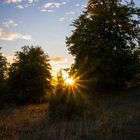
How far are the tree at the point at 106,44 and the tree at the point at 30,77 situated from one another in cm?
768

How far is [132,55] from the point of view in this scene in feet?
116

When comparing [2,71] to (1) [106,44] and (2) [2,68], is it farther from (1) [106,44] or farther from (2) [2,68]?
(1) [106,44]

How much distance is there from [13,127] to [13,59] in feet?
92.1

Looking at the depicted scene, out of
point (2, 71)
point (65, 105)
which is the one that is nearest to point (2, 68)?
point (2, 71)

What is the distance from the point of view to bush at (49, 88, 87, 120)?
20688mm

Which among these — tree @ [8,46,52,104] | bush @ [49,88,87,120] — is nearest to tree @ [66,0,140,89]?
tree @ [8,46,52,104]

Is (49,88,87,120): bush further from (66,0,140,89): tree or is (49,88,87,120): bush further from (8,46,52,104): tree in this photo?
(8,46,52,104): tree

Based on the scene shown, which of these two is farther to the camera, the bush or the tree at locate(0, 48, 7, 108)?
the tree at locate(0, 48, 7, 108)

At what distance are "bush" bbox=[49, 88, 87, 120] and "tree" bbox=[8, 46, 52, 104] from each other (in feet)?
69.7

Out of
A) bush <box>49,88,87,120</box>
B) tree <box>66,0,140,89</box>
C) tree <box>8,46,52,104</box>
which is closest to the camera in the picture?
bush <box>49,88,87,120</box>

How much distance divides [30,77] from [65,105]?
23827 mm

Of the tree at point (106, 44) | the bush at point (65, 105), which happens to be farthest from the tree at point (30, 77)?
the bush at point (65, 105)

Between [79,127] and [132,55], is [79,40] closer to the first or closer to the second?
[132,55]

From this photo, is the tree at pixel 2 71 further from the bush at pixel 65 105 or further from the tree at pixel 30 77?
the bush at pixel 65 105
